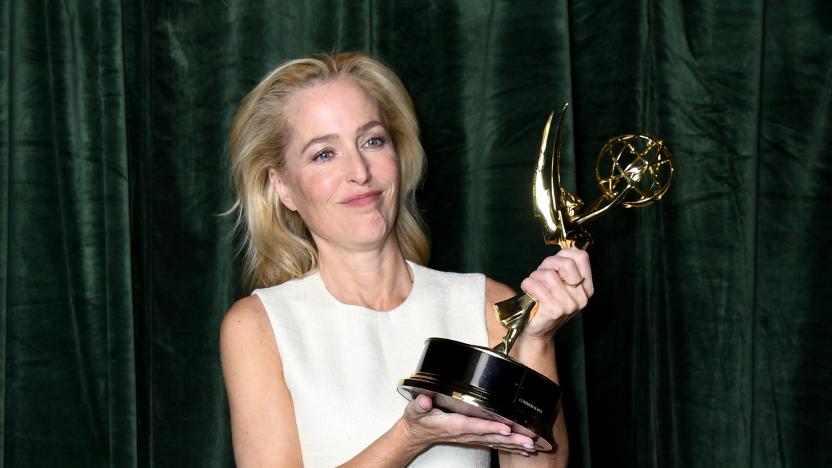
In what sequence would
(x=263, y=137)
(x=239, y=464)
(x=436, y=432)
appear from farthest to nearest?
(x=263, y=137), (x=239, y=464), (x=436, y=432)

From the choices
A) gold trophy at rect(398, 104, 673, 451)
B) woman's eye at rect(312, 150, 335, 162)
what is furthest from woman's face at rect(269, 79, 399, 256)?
gold trophy at rect(398, 104, 673, 451)

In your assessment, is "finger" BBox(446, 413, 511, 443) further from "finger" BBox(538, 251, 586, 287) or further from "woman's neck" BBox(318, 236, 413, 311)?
"woman's neck" BBox(318, 236, 413, 311)

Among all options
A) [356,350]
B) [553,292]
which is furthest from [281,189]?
[553,292]

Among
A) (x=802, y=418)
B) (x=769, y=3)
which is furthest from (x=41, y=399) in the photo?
(x=769, y=3)

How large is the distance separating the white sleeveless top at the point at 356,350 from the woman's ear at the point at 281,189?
0.13 meters

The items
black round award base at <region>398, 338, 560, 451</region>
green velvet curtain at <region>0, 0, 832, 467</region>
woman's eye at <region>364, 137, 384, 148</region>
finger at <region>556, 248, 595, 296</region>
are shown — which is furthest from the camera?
green velvet curtain at <region>0, 0, 832, 467</region>

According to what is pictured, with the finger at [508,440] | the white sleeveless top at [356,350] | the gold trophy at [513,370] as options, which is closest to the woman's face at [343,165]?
the white sleeveless top at [356,350]

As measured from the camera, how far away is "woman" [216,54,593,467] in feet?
5.23

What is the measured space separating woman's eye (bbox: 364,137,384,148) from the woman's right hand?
1.65 feet

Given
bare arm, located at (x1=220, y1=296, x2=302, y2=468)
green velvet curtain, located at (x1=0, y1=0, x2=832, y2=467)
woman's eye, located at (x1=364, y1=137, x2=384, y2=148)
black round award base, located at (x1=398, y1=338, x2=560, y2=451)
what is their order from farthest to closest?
green velvet curtain, located at (x1=0, y1=0, x2=832, y2=467) < woman's eye, located at (x1=364, y1=137, x2=384, y2=148) < bare arm, located at (x1=220, y1=296, x2=302, y2=468) < black round award base, located at (x1=398, y1=338, x2=560, y2=451)

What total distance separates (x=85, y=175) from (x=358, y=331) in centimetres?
66

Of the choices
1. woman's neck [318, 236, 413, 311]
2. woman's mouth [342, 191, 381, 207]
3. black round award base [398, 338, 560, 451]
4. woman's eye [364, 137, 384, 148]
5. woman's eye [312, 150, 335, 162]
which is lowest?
black round award base [398, 338, 560, 451]

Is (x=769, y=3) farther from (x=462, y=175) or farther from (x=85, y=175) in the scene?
(x=85, y=175)

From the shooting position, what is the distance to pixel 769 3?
1.91 meters
